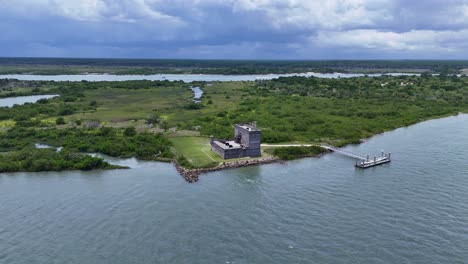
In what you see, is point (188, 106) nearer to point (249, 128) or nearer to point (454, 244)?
point (249, 128)

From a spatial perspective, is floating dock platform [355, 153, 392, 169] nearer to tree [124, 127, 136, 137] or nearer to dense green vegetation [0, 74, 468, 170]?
dense green vegetation [0, 74, 468, 170]

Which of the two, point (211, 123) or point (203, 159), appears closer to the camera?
point (203, 159)

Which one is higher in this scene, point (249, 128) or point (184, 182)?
point (249, 128)

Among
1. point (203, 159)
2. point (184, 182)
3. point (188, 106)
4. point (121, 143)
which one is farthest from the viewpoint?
point (188, 106)

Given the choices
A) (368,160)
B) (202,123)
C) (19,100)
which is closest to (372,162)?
(368,160)

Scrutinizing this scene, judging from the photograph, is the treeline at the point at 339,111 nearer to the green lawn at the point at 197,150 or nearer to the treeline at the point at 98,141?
the green lawn at the point at 197,150

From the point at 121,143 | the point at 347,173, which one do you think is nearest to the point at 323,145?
the point at 347,173

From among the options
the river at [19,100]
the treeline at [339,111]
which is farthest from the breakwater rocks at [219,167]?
the river at [19,100]

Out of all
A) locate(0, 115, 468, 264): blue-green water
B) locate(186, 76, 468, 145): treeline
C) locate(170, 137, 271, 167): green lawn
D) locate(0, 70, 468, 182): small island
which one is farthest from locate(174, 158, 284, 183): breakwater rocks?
locate(186, 76, 468, 145): treeline
